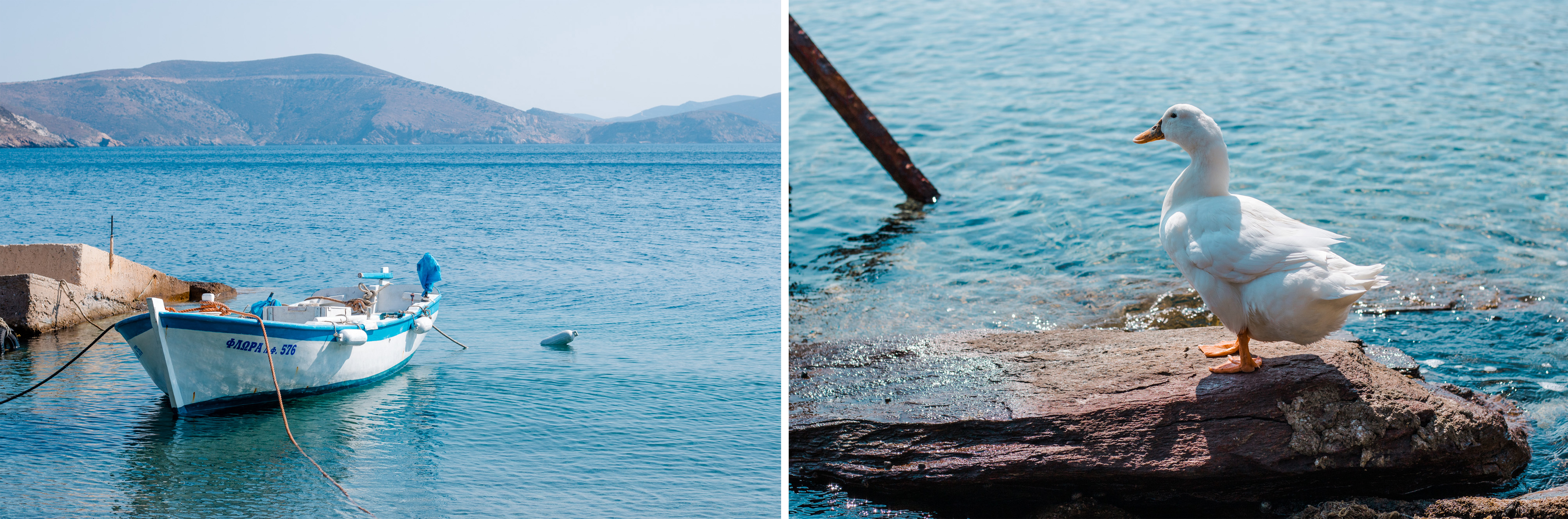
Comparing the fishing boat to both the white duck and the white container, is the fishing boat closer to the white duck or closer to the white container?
the white container

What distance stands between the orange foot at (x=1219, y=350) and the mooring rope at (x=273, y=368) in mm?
5530

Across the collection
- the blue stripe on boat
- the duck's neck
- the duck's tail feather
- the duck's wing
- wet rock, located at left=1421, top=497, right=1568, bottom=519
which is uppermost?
the duck's neck

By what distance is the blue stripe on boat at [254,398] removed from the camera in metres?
8.09

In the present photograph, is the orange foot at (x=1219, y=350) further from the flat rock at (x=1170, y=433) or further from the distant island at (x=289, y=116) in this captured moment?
the distant island at (x=289, y=116)

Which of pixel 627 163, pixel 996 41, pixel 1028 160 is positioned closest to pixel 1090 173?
pixel 1028 160

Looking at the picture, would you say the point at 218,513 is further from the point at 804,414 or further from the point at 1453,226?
the point at 1453,226

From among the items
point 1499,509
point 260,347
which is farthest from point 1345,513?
point 260,347

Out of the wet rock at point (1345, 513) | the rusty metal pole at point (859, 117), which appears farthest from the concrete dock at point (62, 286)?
the wet rock at point (1345, 513)

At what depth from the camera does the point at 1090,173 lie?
759cm

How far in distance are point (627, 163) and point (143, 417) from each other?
54.9 m

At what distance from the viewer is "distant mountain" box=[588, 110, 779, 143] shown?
2402 inches

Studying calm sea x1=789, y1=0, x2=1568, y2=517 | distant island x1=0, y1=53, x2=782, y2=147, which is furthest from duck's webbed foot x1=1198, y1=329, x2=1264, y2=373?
distant island x1=0, y1=53, x2=782, y2=147

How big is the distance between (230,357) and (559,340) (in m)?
4.77

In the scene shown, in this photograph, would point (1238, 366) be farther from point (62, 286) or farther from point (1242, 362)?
point (62, 286)
